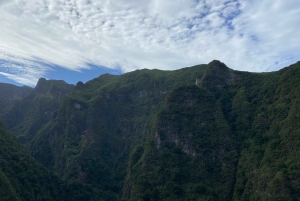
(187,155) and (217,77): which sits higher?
(217,77)

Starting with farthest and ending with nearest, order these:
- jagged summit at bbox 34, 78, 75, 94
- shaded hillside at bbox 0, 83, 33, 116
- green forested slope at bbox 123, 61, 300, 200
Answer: shaded hillside at bbox 0, 83, 33, 116 < jagged summit at bbox 34, 78, 75, 94 < green forested slope at bbox 123, 61, 300, 200

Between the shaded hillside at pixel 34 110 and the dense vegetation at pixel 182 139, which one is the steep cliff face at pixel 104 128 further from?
the shaded hillside at pixel 34 110

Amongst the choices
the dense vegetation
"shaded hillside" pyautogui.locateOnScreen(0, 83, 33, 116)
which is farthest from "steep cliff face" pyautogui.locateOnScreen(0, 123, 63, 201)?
"shaded hillside" pyautogui.locateOnScreen(0, 83, 33, 116)

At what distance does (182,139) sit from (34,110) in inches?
3886

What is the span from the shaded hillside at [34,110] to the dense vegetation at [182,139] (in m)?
10.5

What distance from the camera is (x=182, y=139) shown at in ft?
232

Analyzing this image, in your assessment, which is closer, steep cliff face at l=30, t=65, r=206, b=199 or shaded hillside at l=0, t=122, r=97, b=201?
shaded hillside at l=0, t=122, r=97, b=201

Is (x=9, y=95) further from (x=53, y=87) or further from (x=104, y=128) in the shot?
(x=104, y=128)

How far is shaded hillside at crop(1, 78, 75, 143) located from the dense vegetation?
10.5 meters

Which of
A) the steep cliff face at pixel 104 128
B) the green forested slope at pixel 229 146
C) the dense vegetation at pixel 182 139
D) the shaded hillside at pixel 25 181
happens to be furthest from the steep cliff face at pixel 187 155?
the steep cliff face at pixel 104 128

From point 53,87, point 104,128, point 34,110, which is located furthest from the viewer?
point 53,87

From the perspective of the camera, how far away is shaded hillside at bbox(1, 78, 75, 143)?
427ft

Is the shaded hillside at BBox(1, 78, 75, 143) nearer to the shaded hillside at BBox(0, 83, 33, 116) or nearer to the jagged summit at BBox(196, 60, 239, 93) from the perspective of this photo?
the shaded hillside at BBox(0, 83, 33, 116)

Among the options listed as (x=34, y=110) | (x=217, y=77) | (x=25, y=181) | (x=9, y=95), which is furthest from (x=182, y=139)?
(x=9, y=95)
